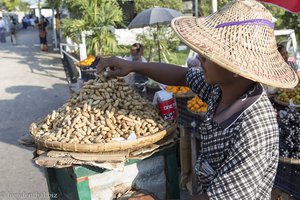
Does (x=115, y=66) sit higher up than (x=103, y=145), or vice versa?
(x=115, y=66)

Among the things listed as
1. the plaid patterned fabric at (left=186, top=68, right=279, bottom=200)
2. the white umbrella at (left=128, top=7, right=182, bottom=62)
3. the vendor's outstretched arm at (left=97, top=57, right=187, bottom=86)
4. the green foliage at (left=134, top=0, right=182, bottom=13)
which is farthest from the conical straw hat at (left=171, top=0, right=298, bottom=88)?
the green foliage at (left=134, top=0, right=182, bottom=13)

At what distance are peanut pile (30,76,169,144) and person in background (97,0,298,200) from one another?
613 mm

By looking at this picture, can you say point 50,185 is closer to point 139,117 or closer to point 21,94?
point 139,117

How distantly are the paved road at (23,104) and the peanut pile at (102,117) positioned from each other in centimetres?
196

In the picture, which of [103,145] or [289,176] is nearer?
[103,145]

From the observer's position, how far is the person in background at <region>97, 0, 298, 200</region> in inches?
55.2

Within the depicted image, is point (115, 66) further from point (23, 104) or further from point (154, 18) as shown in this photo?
point (23, 104)

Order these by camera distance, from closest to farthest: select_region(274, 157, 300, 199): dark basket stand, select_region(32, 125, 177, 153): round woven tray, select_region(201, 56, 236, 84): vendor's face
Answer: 1. select_region(201, 56, 236, 84): vendor's face
2. select_region(32, 125, 177, 153): round woven tray
3. select_region(274, 157, 300, 199): dark basket stand

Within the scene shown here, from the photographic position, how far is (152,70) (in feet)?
7.45

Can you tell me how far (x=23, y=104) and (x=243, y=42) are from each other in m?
7.20

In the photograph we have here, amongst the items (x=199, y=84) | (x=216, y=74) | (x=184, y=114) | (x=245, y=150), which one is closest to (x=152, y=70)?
(x=199, y=84)

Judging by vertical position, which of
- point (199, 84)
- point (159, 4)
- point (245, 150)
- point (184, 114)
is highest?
point (159, 4)

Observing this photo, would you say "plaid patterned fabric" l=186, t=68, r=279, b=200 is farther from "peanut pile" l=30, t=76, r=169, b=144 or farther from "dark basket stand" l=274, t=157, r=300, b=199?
"dark basket stand" l=274, t=157, r=300, b=199

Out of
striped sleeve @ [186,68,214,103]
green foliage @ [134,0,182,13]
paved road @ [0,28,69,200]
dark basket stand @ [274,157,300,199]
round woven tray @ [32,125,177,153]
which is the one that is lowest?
paved road @ [0,28,69,200]
